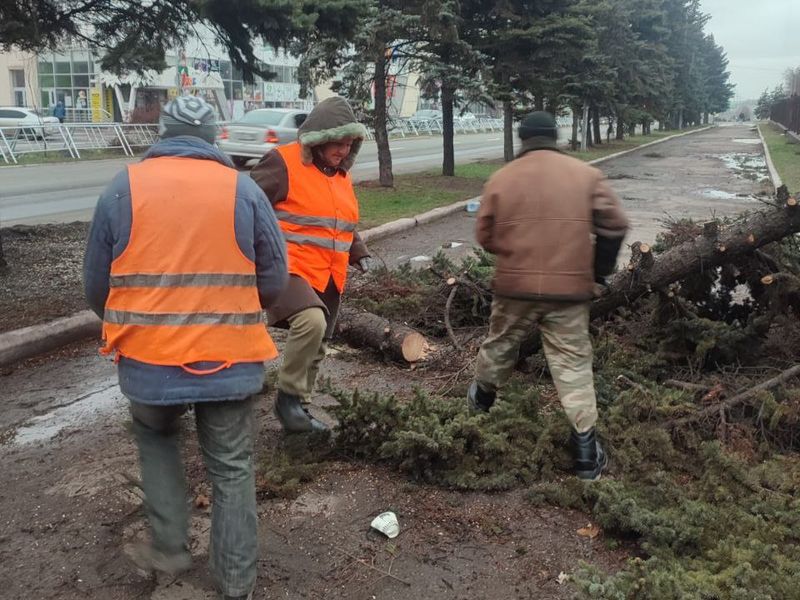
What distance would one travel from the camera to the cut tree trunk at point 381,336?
17.2 feet

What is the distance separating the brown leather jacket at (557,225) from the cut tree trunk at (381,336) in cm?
176

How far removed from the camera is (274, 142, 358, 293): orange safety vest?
365 centimetres

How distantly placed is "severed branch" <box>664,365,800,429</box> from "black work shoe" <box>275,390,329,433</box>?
6.04 ft

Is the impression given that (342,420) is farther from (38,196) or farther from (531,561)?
(38,196)

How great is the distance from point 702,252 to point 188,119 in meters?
3.38

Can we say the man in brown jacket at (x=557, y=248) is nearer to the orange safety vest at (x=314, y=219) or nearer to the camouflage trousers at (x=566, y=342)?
the camouflage trousers at (x=566, y=342)

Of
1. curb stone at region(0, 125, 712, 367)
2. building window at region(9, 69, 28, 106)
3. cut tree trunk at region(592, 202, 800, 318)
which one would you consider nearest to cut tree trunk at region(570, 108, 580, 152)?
cut tree trunk at region(592, 202, 800, 318)

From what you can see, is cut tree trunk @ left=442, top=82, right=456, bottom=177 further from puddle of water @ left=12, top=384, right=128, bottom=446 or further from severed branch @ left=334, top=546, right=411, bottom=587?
severed branch @ left=334, top=546, right=411, bottom=587

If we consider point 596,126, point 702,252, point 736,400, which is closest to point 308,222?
point 736,400

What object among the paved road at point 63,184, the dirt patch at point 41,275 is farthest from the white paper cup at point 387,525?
the paved road at point 63,184

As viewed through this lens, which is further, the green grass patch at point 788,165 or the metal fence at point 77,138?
the metal fence at point 77,138

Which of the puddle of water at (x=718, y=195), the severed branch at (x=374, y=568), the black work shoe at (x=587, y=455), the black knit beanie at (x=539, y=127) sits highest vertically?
the black knit beanie at (x=539, y=127)

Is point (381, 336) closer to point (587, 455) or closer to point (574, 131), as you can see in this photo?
point (587, 455)

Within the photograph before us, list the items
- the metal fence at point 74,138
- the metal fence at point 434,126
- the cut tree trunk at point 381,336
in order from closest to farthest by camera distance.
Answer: the cut tree trunk at point 381,336, the metal fence at point 74,138, the metal fence at point 434,126
